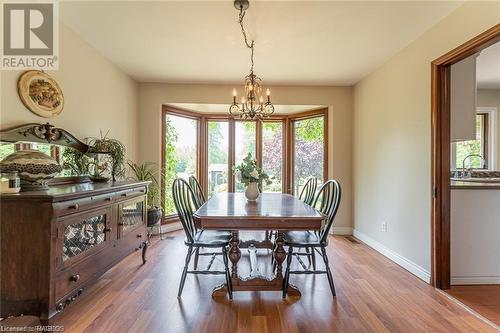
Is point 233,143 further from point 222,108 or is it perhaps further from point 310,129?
point 310,129

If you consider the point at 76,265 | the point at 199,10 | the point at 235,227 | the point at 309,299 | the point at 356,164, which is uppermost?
the point at 199,10

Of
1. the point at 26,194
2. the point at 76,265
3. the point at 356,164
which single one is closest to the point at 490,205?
the point at 356,164

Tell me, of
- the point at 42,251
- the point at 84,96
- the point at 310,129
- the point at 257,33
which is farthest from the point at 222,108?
the point at 42,251

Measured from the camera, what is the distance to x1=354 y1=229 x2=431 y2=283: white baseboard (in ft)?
8.83

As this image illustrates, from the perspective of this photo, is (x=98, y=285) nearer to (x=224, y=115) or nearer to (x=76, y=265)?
(x=76, y=265)

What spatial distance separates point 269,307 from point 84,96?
2826 millimetres

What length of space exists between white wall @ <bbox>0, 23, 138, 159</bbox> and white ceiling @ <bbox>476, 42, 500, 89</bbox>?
180 inches

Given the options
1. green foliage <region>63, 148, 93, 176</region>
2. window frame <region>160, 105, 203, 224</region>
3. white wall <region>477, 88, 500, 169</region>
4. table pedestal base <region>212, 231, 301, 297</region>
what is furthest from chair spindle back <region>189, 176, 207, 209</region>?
white wall <region>477, 88, 500, 169</region>

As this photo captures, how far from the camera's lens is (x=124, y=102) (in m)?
3.91

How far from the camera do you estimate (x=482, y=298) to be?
233 cm

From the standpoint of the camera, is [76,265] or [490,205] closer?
[76,265]

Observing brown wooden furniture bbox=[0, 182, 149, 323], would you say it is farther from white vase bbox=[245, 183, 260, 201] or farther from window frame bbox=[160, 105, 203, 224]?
window frame bbox=[160, 105, 203, 224]

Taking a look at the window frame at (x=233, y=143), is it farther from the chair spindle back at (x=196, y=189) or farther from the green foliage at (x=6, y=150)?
the green foliage at (x=6, y=150)

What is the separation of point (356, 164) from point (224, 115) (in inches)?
95.9
